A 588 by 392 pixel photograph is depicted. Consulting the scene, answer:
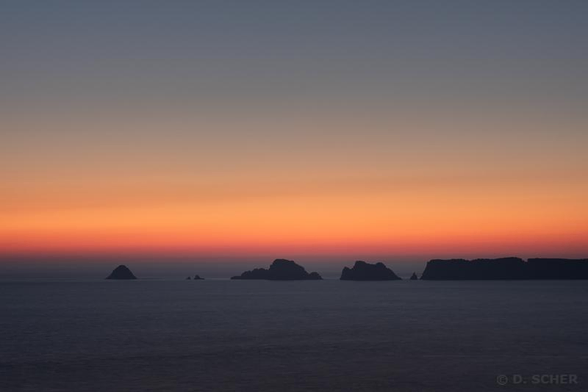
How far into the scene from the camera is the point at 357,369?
5094 centimetres

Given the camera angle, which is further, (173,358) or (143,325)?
(143,325)

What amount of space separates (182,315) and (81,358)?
169 ft

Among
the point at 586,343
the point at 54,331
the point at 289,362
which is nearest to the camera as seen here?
the point at 289,362

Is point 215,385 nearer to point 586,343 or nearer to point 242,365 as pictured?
point 242,365

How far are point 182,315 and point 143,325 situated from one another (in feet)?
63.3

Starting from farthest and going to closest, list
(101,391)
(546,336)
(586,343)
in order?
1. (546,336)
2. (586,343)
3. (101,391)

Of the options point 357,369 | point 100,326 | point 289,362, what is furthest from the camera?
point 100,326

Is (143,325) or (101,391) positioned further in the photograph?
(143,325)

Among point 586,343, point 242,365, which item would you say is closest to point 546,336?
point 586,343

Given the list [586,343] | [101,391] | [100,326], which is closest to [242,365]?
[101,391]

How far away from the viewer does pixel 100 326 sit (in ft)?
293

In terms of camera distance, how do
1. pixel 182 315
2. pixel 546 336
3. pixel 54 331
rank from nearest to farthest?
pixel 546 336, pixel 54 331, pixel 182 315

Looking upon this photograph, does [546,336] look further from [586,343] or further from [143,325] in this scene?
[143,325]

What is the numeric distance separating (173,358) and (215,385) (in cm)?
1305
